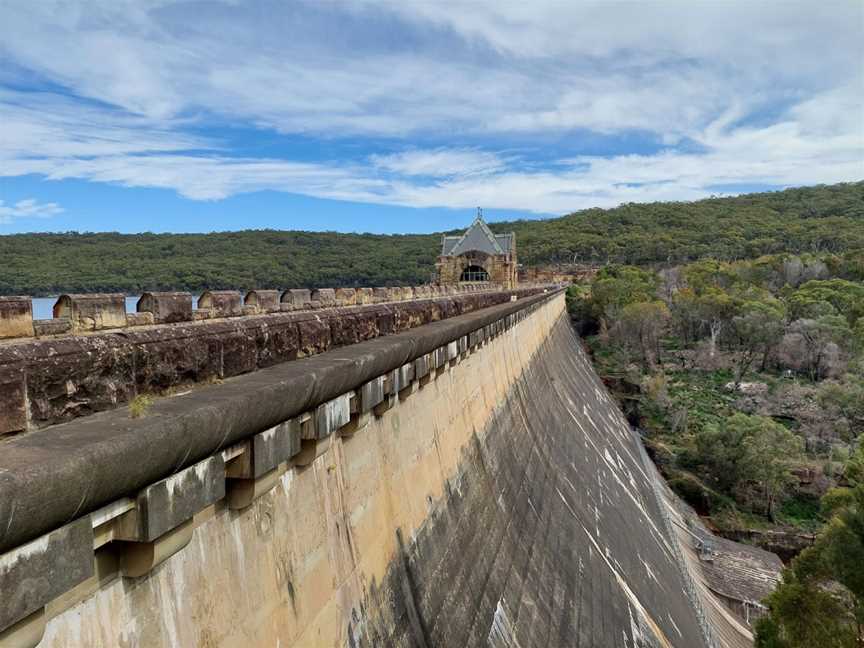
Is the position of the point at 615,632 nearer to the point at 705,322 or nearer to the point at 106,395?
the point at 106,395

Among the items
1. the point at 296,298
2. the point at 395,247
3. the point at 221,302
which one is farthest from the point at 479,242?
the point at 395,247

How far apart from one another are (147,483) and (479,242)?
43972 mm

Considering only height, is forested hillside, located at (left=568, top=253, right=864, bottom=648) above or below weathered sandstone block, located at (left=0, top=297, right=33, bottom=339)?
below

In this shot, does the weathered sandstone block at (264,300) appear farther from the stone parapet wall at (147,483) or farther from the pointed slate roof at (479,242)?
the pointed slate roof at (479,242)

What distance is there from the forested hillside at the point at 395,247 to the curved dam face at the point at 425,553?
27.7ft

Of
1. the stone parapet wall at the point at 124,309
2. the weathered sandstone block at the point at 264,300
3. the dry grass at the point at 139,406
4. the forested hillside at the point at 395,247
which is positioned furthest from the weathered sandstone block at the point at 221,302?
the forested hillside at the point at 395,247

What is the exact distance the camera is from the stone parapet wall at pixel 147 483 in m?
1.72

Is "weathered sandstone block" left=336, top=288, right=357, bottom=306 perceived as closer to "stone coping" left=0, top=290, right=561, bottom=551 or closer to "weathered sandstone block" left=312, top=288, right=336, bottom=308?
"weathered sandstone block" left=312, top=288, right=336, bottom=308

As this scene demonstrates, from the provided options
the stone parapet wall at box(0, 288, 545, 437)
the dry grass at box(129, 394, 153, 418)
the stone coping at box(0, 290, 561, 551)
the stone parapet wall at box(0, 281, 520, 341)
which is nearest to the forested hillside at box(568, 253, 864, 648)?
the stone coping at box(0, 290, 561, 551)

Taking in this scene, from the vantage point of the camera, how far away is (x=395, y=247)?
99.1m

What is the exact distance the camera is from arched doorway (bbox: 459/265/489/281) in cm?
4490

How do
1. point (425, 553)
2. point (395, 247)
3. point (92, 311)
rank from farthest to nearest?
point (395, 247)
point (425, 553)
point (92, 311)

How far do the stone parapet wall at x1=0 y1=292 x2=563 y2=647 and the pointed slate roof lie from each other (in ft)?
136

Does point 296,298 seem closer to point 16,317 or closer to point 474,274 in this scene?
point 16,317
